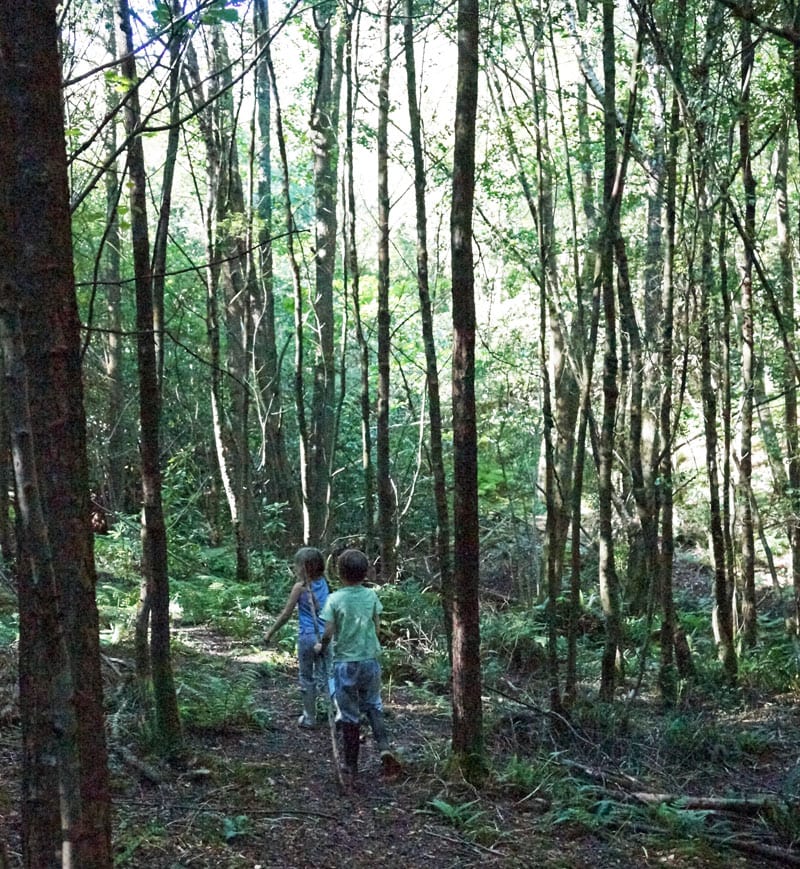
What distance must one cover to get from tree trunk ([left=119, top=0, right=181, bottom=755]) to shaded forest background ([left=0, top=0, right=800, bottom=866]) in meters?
0.03

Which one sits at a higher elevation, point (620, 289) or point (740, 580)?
point (620, 289)

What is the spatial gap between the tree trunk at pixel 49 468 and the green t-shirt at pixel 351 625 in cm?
334

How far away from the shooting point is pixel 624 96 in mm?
13125

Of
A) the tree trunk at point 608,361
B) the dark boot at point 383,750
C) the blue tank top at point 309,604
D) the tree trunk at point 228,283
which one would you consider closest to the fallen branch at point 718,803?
the dark boot at point 383,750

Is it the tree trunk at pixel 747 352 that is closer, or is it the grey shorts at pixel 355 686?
the grey shorts at pixel 355 686

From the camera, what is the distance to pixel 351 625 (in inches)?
268

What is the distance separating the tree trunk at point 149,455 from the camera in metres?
5.93

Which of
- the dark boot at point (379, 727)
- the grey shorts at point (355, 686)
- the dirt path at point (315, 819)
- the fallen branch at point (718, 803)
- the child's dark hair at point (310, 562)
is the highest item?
the child's dark hair at point (310, 562)

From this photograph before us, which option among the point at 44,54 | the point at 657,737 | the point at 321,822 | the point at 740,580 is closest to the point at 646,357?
the point at 740,580

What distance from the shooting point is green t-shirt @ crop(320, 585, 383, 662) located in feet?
22.3

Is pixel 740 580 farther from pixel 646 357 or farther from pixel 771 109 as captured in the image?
pixel 771 109

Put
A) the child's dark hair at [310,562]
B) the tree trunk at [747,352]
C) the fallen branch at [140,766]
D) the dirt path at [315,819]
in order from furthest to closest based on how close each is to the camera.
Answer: the tree trunk at [747,352], the child's dark hair at [310,562], the fallen branch at [140,766], the dirt path at [315,819]

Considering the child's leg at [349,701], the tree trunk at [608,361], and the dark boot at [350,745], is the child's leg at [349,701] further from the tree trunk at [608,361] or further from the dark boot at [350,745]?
the tree trunk at [608,361]

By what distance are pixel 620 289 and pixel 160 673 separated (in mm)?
5862
